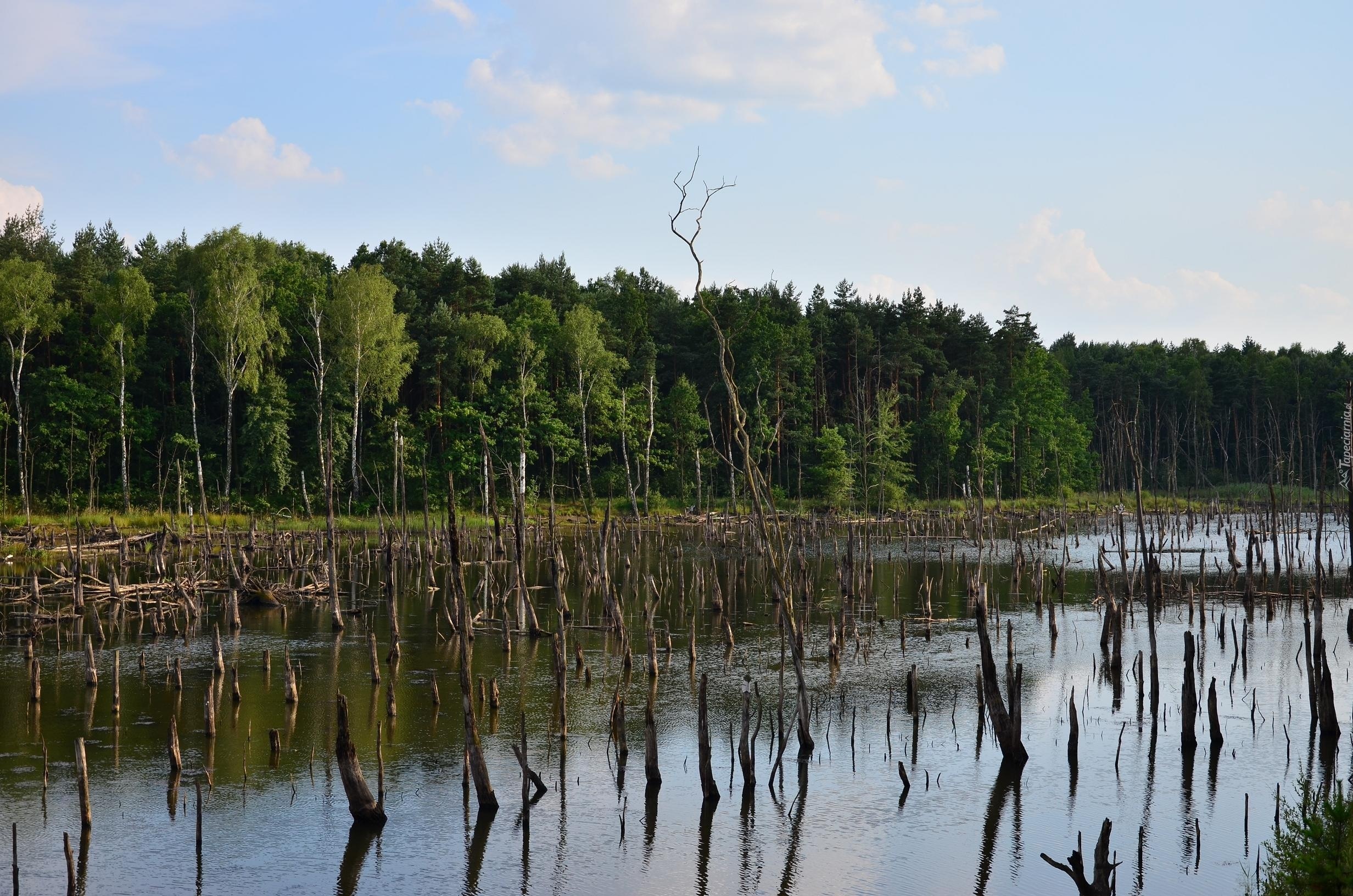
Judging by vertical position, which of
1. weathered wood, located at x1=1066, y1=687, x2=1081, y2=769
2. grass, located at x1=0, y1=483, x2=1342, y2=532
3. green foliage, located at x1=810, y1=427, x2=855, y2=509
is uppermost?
green foliage, located at x1=810, y1=427, x2=855, y2=509

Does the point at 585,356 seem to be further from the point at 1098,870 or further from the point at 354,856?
the point at 1098,870

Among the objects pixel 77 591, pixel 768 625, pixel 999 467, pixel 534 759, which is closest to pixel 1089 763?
pixel 534 759

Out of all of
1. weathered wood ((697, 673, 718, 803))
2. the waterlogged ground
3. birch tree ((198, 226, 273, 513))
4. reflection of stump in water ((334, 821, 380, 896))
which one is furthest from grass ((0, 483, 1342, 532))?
reflection of stump in water ((334, 821, 380, 896))

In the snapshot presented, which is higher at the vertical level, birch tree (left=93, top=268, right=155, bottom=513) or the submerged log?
birch tree (left=93, top=268, right=155, bottom=513)

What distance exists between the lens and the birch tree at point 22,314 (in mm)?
58062

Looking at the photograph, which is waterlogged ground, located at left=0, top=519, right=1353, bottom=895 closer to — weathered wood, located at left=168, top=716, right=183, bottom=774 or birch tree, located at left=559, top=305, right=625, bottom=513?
weathered wood, located at left=168, top=716, right=183, bottom=774

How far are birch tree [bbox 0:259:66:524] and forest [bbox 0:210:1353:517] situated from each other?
0.17 meters

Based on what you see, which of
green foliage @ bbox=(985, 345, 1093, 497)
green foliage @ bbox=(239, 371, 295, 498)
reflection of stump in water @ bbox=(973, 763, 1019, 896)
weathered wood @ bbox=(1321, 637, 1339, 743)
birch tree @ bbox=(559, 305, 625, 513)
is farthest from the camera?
green foliage @ bbox=(985, 345, 1093, 497)

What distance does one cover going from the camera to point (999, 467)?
284 ft

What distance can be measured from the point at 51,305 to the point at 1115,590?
53107mm

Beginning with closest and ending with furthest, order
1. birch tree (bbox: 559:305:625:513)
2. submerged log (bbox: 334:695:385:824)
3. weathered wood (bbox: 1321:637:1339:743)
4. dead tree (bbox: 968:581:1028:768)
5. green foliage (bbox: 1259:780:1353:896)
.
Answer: green foliage (bbox: 1259:780:1353:896), submerged log (bbox: 334:695:385:824), dead tree (bbox: 968:581:1028:768), weathered wood (bbox: 1321:637:1339:743), birch tree (bbox: 559:305:625:513)

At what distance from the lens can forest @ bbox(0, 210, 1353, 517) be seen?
6056 centimetres

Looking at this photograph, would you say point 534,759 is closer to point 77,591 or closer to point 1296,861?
point 1296,861

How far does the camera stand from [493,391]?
71.4 m
